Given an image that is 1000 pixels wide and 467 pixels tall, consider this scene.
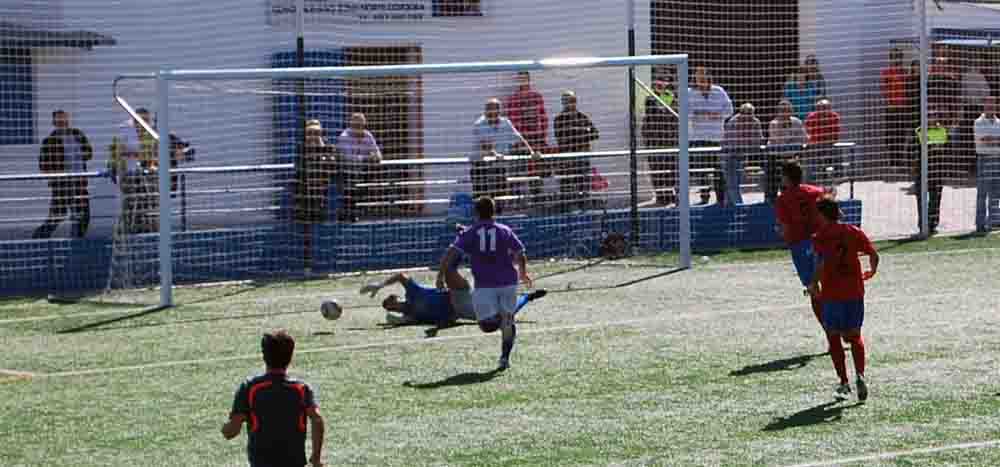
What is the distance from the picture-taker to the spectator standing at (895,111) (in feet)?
84.2

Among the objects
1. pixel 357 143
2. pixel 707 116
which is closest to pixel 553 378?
pixel 357 143

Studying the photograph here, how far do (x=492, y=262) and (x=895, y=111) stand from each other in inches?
514

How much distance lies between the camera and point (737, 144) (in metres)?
24.1

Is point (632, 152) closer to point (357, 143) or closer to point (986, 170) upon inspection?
point (357, 143)

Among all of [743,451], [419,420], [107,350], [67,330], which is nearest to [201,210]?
[67,330]

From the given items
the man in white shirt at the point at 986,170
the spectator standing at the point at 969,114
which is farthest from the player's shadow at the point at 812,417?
the spectator standing at the point at 969,114

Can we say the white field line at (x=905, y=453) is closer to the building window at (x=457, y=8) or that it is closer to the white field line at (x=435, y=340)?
the white field line at (x=435, y=340)

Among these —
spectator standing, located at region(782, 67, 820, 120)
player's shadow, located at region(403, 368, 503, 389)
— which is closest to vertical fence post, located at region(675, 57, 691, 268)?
spectator standing, located at region(782, 67, 820, 120)

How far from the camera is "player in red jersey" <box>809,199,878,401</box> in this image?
39.7 feet

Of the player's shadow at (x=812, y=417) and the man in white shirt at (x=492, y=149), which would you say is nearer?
the player's shadow at (x=812, y=417)

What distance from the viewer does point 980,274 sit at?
19719mm

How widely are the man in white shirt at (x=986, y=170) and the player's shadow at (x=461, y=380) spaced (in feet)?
41.6

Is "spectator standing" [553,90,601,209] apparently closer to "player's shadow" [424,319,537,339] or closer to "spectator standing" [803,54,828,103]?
"spectator standing" [803,54,828,103]

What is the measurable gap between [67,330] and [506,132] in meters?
7.44
